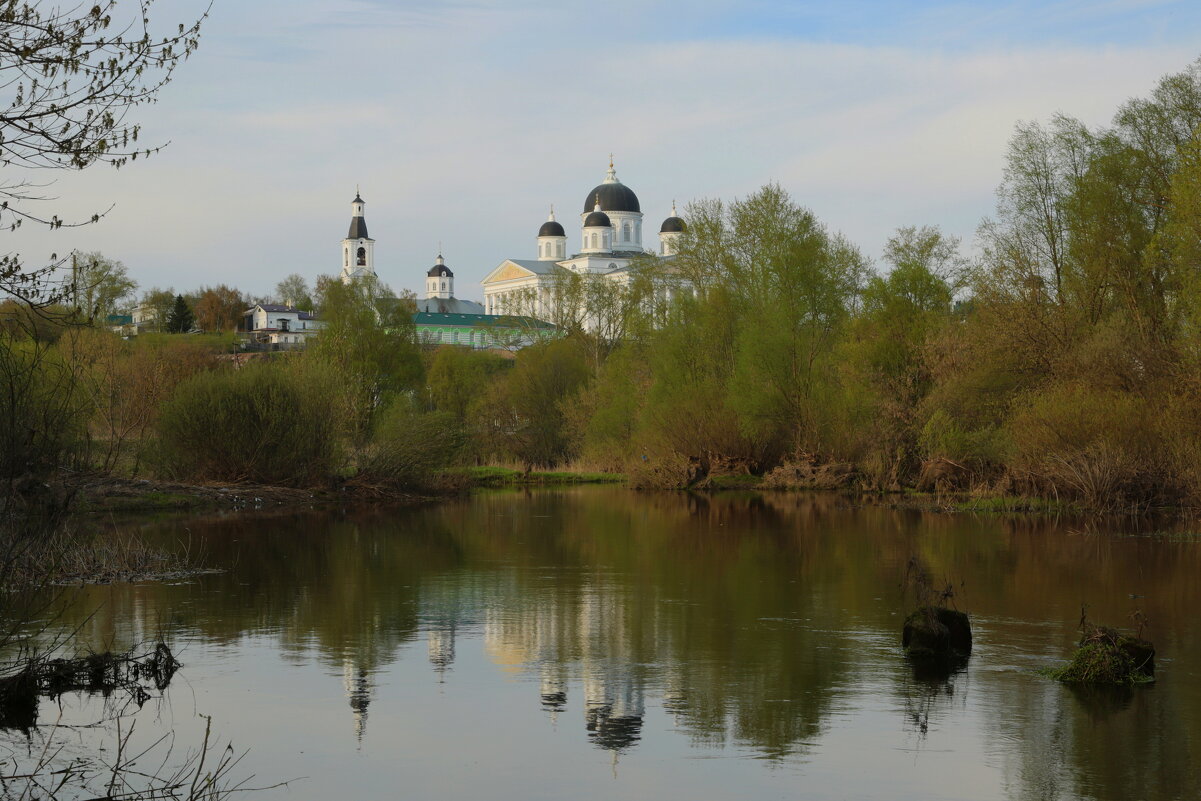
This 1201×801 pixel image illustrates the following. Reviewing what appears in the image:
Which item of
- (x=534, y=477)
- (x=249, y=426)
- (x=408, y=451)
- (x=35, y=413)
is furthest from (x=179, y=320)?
(x=35, y=413)

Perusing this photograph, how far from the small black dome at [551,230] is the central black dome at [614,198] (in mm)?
6169

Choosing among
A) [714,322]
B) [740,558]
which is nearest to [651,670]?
[740,558]

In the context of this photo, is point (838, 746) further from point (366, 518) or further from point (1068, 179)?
point (1068, 179)

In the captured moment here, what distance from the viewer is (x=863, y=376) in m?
35.7

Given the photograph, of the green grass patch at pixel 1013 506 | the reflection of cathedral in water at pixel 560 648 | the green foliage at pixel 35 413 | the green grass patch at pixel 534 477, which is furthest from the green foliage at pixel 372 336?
the reflection of cathedral in water at pixel 560 648

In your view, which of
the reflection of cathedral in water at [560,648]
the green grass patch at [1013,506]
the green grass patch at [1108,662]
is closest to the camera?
the reflection of cathedral in water at [560,648]

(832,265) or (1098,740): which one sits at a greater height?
(832,265)

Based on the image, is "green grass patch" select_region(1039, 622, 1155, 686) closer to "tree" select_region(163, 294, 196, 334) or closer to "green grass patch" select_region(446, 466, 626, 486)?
"green grass patch" select_region(446, 466, 626, 486)

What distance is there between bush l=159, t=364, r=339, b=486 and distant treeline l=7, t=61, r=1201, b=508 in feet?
0.18

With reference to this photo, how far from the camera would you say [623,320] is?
53906mm

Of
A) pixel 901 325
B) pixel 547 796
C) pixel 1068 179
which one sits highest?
pixel 1068 179

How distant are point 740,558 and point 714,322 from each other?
21710 millimetres

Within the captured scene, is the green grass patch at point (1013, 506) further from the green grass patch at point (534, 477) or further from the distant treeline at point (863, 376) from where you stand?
the green grass patch at point (534, 477)

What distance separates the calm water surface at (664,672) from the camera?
8.48 metres
